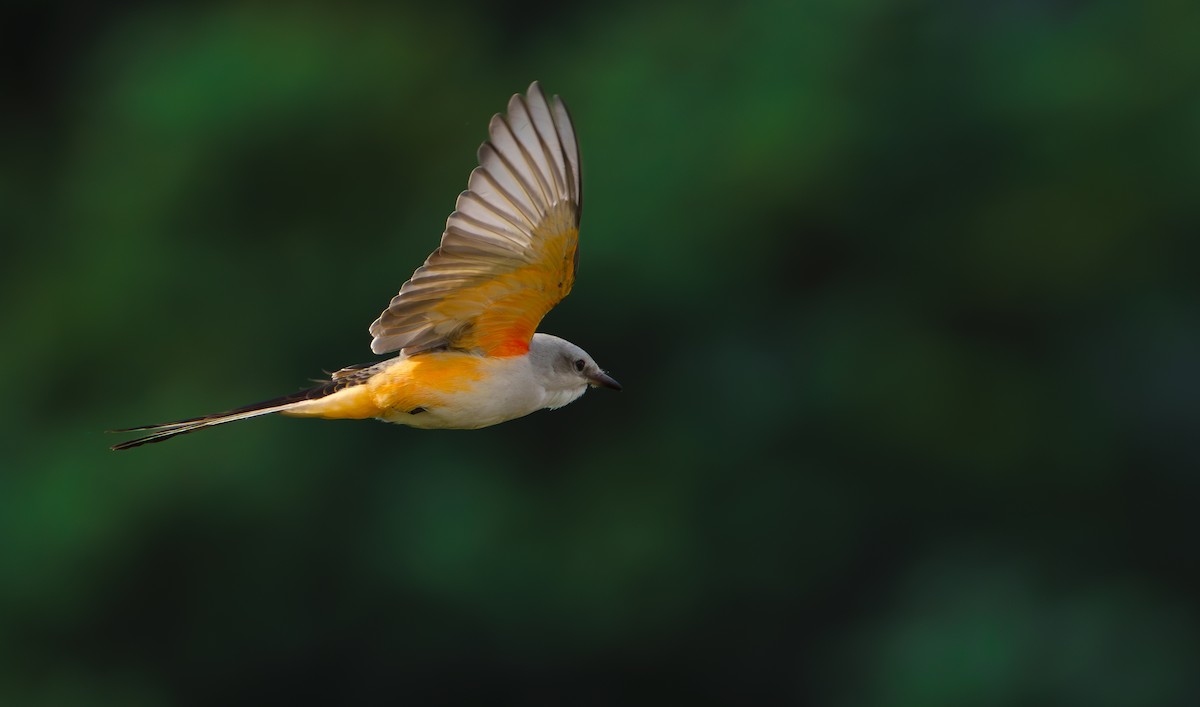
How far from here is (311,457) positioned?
13.5 metres

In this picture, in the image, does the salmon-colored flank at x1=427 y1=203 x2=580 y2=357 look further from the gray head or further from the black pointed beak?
the black pointed beak

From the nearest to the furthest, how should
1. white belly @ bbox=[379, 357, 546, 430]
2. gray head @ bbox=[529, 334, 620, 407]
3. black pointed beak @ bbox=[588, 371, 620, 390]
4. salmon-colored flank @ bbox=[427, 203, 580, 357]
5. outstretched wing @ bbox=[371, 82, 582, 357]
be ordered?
outstretched wing @ bbox=[371, 82, 582, 357]
salmon-colored flank @ bbox=[427, 203, 580, 357]
white belly @ bbox=[379, 357, 546, 430]
gray head @ bbox=[529, 334, 620, 407]
black pointed beak @ bbox=[588, 371, 620, 390]

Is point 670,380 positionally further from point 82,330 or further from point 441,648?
point 82,330

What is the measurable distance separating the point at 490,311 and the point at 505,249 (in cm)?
28

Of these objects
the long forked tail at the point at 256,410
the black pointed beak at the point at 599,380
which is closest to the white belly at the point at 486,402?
the long forked tail at the point at 256,410

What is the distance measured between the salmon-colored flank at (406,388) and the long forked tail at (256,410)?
6 centimetres

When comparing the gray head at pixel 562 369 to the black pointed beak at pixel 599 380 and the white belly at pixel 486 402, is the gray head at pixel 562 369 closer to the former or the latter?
the black pointed beak at pixel 599 380

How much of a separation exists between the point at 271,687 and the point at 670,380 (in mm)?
4080

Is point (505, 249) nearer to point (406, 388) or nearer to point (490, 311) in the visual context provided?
point (490, 311)

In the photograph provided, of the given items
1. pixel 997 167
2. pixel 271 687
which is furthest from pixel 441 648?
pixel 997 167

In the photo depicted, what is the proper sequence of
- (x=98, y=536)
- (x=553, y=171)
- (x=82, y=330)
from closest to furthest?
1. (x=553, y=171)
2. (x=98, y=536)
3. (x=82, y=330)

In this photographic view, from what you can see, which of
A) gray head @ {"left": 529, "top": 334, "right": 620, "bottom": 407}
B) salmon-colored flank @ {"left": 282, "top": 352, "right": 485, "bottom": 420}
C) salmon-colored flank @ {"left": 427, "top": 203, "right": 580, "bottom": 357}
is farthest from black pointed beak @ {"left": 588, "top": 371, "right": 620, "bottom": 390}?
salmon-colored flank @ {"left": 282, "top": 352, "right": 485, "bottom": 420}

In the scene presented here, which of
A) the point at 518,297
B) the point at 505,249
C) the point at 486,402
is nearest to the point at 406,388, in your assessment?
the point at 486,402

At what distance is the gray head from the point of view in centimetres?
511
